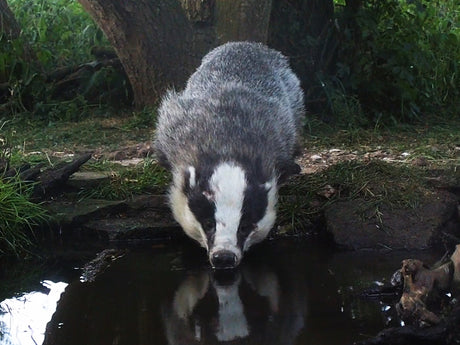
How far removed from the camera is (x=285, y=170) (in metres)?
5.42

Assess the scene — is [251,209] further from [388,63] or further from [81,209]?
[388,63]

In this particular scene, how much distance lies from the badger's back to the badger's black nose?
22.1 inches

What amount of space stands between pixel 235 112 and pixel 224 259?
3.67 feet

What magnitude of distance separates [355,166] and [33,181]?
2.05 meters

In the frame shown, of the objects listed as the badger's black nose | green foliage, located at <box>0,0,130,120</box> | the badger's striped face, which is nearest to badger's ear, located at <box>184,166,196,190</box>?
the badger's striped face

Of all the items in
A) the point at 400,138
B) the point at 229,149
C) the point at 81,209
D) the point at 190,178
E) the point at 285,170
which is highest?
the point at 229,149

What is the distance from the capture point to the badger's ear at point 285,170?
17.7 ft

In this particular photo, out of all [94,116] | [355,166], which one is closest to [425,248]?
[355,166]

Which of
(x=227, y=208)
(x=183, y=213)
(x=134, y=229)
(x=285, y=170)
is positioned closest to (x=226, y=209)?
(x=227, y=208)

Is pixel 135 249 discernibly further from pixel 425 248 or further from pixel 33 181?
pixel 425 248

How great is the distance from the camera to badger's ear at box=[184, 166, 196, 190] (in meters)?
4.96

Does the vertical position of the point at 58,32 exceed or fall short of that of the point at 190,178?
it falls short

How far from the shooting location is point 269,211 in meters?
5.07

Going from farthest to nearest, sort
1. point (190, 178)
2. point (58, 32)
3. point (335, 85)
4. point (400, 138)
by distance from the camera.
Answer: point (58, 32) < point (335, 85) < point (400, 138) < point (190, 178)
